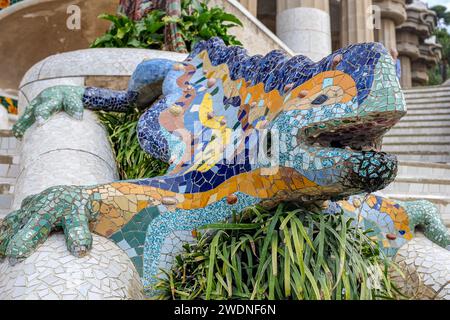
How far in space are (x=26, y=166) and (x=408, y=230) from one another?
2.38 meters

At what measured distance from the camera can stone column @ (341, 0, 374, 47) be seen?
54.0 ft

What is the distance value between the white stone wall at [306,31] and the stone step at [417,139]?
2244 millimetres

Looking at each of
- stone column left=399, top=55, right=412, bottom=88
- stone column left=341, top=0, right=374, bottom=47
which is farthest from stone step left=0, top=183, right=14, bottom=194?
stone column left=399, top=55, right=412, bottom=88

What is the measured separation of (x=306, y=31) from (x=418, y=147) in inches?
131

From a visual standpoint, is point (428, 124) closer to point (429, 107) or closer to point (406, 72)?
point (429, 107)

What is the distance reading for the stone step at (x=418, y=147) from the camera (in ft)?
33.7

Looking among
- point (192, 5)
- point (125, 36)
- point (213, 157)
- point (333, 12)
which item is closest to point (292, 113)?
point (213, 157)

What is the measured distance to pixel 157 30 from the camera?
6.05 m

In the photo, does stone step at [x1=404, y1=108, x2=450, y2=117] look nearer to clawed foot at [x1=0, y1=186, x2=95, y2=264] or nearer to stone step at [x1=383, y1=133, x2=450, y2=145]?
stone step at [x1=383, y1=133, x2=450, y2=145]

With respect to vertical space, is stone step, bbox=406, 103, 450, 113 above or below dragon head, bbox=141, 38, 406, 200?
above

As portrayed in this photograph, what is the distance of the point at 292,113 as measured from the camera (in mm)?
2697

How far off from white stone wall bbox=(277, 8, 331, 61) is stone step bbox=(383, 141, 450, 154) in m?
2.51

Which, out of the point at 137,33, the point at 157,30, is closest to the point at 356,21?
the point at 157,30
